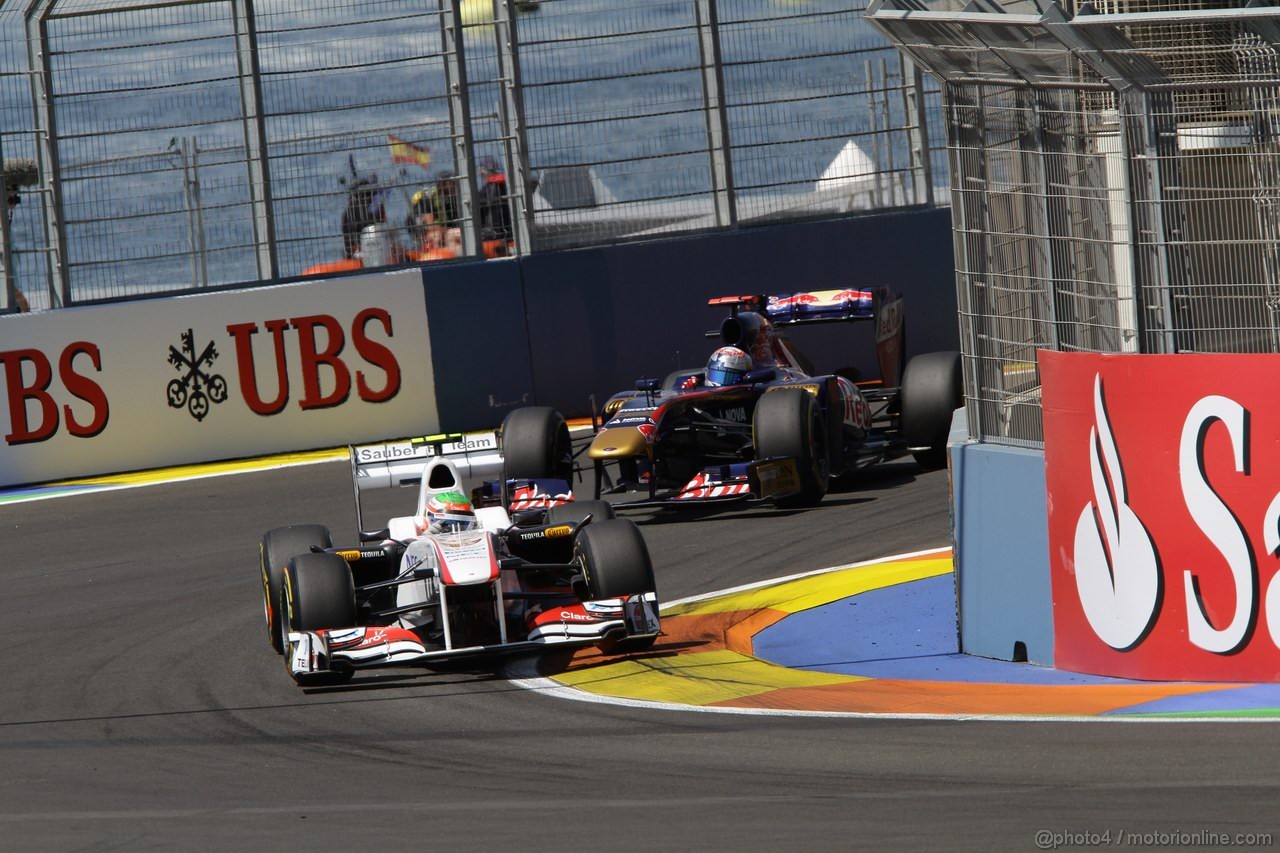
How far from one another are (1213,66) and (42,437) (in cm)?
1296

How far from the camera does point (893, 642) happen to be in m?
9.14

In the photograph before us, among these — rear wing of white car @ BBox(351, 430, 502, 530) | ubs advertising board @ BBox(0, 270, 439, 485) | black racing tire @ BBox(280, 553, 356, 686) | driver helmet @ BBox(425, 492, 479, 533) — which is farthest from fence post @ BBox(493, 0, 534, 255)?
black racing tire @ BBox(280, 553, 356, 686)

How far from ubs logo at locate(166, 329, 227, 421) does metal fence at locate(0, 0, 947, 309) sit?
70 cm

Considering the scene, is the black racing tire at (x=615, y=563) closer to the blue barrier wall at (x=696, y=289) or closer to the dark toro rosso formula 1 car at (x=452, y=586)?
the dark toro rosso formula 1 car at (x=452, y=586)

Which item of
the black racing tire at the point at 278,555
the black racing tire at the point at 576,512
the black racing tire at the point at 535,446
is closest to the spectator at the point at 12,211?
the black racing tire at the point at 535,446

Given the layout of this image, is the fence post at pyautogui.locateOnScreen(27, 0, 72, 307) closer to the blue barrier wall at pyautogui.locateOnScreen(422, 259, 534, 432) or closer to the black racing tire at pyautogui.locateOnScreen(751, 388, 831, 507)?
the blue barrier wall at pyautogui.locateOnScreen(422, 259, 534, 432)

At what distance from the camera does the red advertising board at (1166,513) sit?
292 inches

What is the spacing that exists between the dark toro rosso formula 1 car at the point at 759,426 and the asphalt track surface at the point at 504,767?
7.30 ft

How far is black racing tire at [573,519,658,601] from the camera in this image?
9.20 metres

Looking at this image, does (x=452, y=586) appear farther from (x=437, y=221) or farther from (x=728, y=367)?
(x=437, y=221)

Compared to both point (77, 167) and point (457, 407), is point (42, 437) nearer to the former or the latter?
point (77, 167)

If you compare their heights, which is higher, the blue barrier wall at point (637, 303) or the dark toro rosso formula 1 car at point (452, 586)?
the blue barrier wall at point (637, 303)

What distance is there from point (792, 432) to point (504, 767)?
618 cm

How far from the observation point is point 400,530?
32.6ft
